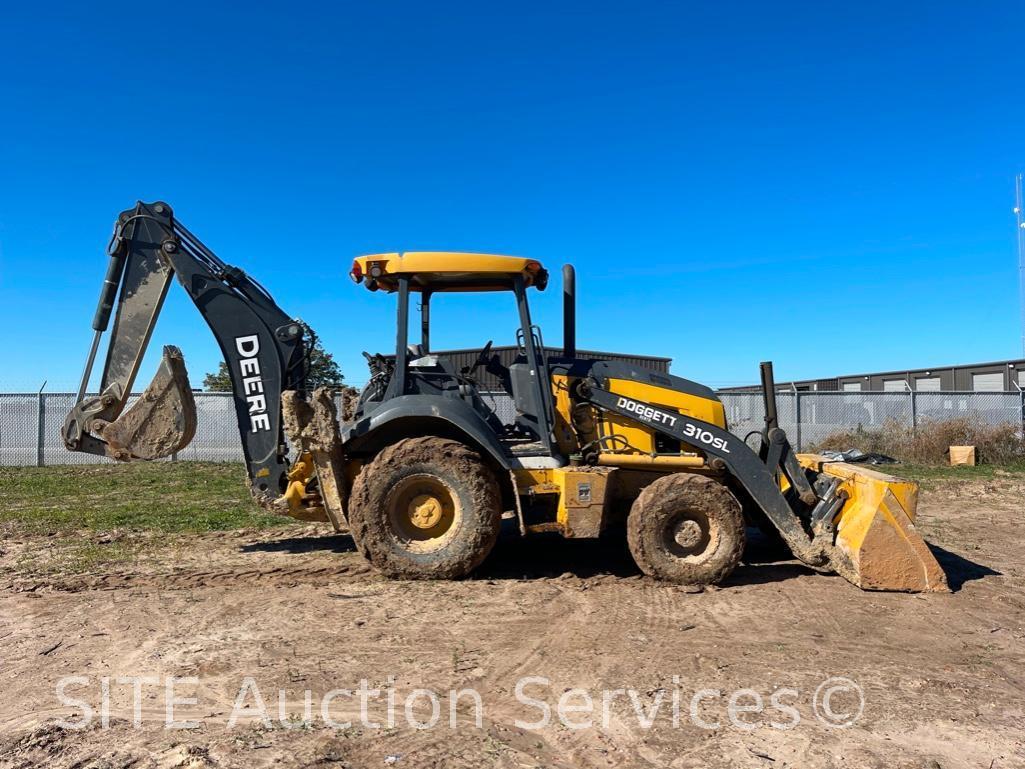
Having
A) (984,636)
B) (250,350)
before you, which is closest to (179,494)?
(250,350)

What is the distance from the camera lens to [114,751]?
2957 millimetres

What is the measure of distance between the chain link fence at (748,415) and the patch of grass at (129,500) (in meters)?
1.71

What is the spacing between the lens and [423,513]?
18.7 ft

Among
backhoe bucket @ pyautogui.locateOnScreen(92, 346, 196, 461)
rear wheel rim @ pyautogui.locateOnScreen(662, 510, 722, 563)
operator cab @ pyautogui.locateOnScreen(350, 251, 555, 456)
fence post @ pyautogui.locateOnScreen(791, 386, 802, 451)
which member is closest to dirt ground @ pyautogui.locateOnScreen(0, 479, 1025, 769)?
rear wheel rim @ pyautogui.locateOnScreen(662, 510, 722, 563)

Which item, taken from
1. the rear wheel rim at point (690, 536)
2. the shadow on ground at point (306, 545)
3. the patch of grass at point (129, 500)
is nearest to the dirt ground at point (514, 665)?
the rear wheel rim at point (690, 536)

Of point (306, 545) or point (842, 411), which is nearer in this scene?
point (306, 545)

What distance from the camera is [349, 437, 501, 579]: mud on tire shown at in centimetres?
556

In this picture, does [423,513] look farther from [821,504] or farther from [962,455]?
[962,455]

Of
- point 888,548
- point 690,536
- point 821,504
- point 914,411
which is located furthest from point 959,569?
point 914,411

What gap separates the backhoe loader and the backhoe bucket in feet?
0.05

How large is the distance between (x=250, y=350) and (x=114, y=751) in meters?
3.96

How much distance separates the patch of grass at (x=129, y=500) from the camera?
8227 mm

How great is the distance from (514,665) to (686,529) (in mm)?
2210

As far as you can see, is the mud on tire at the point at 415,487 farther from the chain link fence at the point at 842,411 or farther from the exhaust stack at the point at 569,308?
the chain link fence at the point at 842,411
